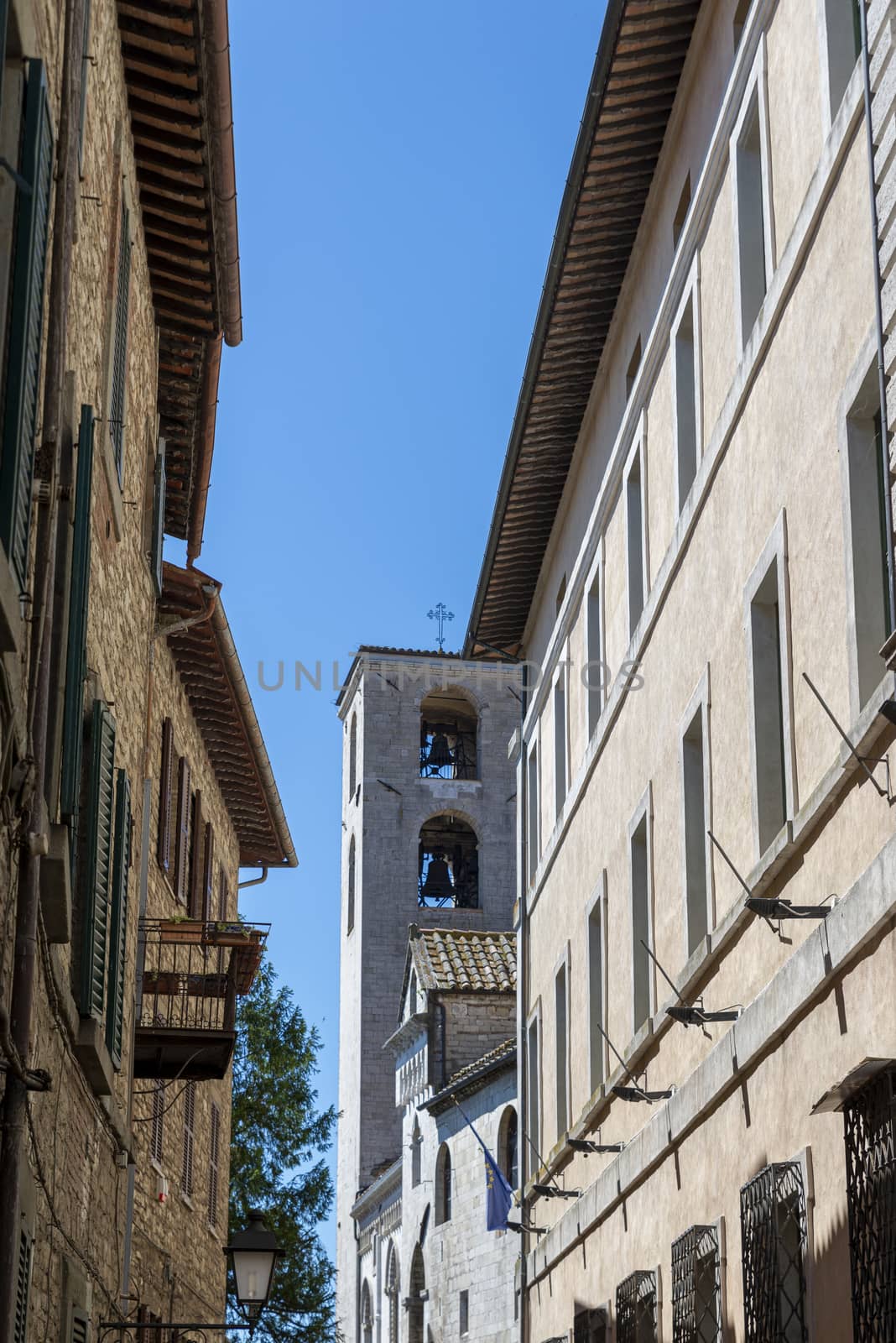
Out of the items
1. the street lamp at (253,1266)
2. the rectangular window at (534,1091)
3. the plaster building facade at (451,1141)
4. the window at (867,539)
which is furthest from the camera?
the plaster building facade at (451,1141)

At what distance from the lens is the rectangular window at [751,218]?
10.8 m

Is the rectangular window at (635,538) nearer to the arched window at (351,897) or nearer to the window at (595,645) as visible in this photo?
the window at (595,645)

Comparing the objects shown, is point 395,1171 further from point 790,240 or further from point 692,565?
point 790,240

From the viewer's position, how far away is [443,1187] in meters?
35.9

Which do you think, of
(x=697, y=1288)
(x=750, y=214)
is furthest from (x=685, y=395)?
(x=697, y=1288)

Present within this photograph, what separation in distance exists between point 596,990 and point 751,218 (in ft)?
22.6

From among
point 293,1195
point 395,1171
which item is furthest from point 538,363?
point 395,1171

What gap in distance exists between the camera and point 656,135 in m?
13.5

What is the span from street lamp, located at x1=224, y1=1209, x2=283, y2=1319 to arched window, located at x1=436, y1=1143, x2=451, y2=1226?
77.0 ft

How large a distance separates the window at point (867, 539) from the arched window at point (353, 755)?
4855 cm

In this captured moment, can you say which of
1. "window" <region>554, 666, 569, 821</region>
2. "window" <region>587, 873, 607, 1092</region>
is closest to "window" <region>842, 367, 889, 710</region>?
"window" <region>587, 873, 607, 1092</region>

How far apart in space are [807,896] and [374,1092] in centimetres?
4627

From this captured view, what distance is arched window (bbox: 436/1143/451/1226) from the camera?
116ft

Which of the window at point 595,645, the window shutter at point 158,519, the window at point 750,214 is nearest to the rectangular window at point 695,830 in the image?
the window at point 750,214
